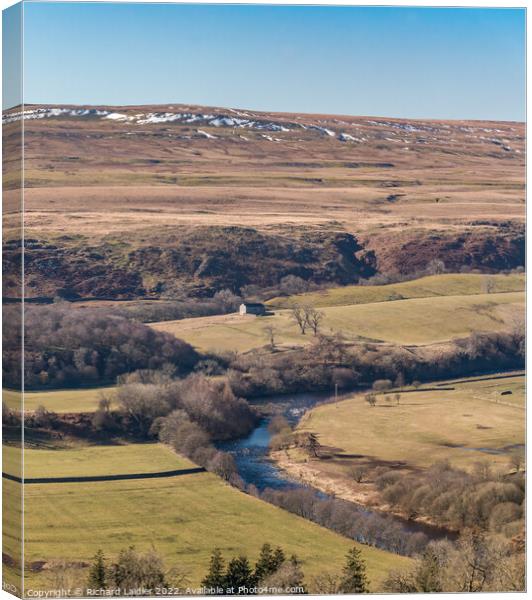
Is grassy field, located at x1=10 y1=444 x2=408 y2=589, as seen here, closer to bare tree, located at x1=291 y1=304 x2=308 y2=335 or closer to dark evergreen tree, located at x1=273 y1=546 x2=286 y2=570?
dark evergreen tree, located at x1=273 y1=546 x2=286 y2=570

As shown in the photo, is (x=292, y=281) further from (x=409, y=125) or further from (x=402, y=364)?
(x=409, y=125)

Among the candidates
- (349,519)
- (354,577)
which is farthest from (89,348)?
(354,577)

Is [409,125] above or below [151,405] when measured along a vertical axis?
above

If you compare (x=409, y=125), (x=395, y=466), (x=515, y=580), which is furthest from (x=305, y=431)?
(x=515, y=580)

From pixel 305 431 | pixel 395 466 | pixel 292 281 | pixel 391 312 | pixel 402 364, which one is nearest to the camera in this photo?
pixel 395 466

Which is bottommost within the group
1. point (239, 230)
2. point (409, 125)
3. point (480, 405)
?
point (480, 405)

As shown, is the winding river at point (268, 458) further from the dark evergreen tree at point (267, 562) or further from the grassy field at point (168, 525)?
the dark evergreen tree at point (267, 562)
